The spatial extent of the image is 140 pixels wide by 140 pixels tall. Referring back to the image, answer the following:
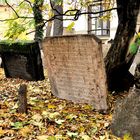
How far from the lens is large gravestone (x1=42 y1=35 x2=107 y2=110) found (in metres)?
5.34

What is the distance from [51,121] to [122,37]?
2.28 m

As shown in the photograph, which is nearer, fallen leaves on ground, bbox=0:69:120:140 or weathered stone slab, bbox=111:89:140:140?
fallen leaves on ground, bbox=0:69:120:140

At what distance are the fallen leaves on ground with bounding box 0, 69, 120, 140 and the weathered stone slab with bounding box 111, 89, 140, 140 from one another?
0.41 ft

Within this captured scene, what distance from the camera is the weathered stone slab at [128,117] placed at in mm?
4305

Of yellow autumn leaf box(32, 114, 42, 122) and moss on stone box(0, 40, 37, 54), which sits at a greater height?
moss on stone box(0, 40, 37, 54)

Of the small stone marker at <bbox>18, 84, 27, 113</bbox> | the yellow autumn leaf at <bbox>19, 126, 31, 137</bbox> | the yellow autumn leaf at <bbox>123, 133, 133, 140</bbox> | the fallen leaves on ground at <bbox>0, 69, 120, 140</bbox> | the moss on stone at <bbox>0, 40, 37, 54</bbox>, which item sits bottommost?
the yellow autumn leaf at <bbox>123, 133, 133, 140</bbox>

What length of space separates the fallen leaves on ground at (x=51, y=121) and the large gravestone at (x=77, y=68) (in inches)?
6.8

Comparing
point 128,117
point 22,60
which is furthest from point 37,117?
point 22,60

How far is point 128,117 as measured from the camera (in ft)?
14.4

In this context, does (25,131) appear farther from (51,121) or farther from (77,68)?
(77,68)

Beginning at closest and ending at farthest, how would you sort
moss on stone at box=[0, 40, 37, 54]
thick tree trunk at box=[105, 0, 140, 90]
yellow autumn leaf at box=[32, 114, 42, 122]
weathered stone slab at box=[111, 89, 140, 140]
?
weathered stone slab at box=[111, 89, 140, 140] < yellow autumn leaf at box=[32, 114, 42, 122] < thick tree trunk at box=[105, 0, 140, 90] < moss on stone at box=[0, 40, 37, 54]

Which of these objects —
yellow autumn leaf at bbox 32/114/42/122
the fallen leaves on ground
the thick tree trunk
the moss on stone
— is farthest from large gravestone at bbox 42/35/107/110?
the moss on stone

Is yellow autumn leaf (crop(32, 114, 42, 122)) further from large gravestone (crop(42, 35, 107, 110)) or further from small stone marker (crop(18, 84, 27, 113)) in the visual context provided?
large gravestone (crop(42, 35, 107, 110))

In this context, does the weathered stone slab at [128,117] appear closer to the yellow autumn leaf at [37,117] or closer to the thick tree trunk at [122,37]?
the yellow autumn leaf at [37,117]
